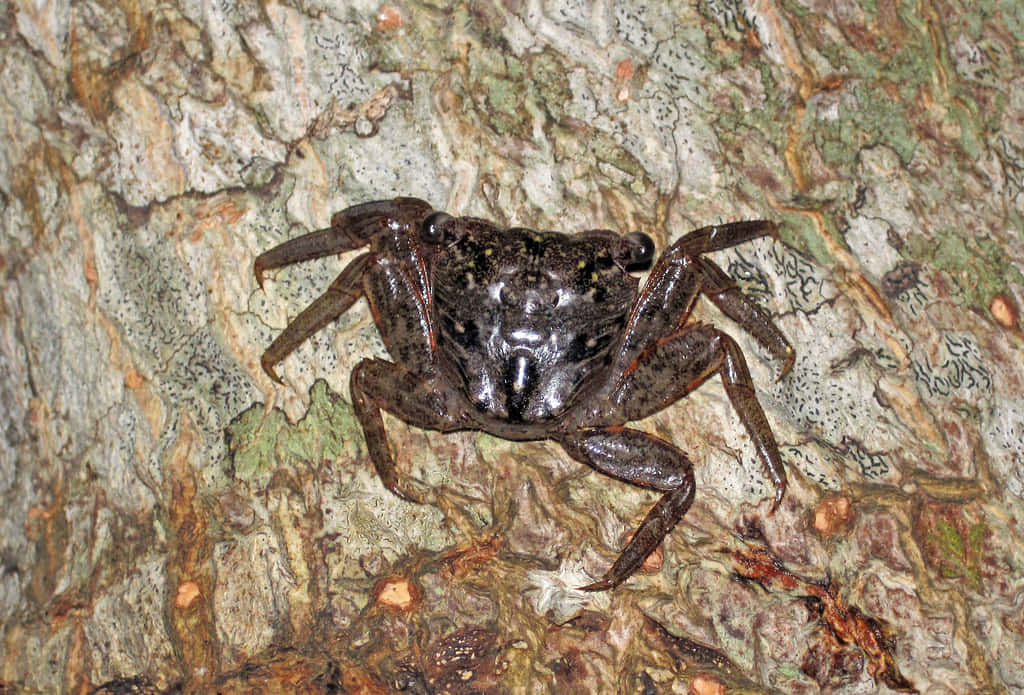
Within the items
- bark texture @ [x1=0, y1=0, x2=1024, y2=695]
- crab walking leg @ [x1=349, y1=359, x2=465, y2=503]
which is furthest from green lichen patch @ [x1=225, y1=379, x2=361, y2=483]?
crab walking leg @ [x1=349, y1=359, x2=465, y2=503]

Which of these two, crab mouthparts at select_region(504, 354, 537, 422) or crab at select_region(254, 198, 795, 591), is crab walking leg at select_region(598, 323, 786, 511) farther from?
crab mouthparts at select_region(504, 354, 537, 422)

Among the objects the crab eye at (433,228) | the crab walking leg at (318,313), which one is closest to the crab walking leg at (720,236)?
the crab eye at (433,228)

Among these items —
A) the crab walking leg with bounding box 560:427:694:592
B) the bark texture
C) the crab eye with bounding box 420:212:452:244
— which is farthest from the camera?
the crab eye with bounding box 420:212:452:244

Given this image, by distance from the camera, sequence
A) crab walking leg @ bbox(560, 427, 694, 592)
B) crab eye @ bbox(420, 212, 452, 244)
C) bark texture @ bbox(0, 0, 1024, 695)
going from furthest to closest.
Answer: crab eye @ bbox(420, 212, 452, 244) < bark texture @ bbox(0, 0, 1024, 695) < crab walking leg @ bbox(560, 427, 694, 592)

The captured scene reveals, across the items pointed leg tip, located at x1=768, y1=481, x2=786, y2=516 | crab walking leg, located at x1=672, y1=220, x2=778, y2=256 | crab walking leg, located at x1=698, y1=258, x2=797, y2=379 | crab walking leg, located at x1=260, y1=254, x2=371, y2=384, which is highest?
crab walking leg, located at x1=260, y1=254, x2=371, y2=384

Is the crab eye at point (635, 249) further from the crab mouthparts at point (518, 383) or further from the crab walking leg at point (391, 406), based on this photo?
the crab walking leg at point (391, 406)
